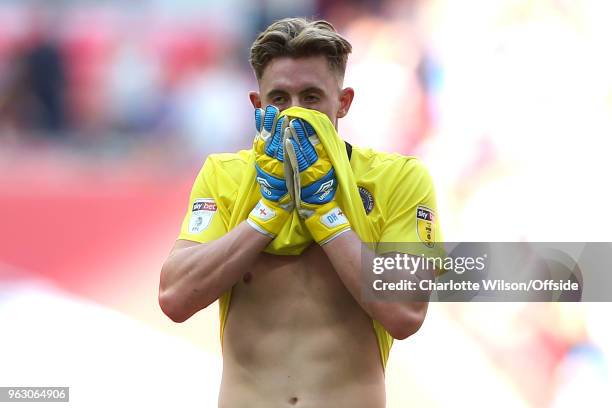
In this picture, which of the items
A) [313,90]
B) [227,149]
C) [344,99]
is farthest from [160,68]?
[313,90]

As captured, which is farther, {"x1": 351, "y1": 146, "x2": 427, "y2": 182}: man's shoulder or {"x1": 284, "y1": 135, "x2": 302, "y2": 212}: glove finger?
{"x1": 351, "y1": 146, "x2": 427, "y2": 182}: man's shoulder

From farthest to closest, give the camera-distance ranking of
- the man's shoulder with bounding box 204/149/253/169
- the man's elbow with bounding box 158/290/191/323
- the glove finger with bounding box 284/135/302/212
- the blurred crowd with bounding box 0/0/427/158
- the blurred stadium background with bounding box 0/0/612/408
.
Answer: the blurred crowd with bounding box 0/0/427/158, the blurred stadium background with bounding box 0/0/612/408, the man's shoulder with bounding box 204/149/253/169, the man's elbow with bounding box 158/290/191/323, the glove finger with bounding box 284/135/302/212

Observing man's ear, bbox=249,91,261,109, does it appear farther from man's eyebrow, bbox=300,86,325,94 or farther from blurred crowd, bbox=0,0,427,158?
blurred crowd, bbox=0,0,427,158

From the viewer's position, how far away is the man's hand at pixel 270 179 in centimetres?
217

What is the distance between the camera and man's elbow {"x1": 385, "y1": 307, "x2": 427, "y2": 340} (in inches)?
86.0

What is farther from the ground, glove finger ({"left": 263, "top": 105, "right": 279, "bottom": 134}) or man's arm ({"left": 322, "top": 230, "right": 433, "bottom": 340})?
glove finger ({"left": 263, "top": 105, "right": 279, "bottom": 134})

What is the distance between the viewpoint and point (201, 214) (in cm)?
240

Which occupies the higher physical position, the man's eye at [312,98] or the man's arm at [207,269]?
the man's eye at [312,98]

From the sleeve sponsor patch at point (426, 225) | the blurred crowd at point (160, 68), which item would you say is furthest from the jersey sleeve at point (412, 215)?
the blurred crowd at point (160, 68)

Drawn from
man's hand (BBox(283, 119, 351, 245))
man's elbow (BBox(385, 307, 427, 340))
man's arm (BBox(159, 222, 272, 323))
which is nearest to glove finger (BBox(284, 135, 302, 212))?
man's hand (BBox(283, 119, 351, 245))

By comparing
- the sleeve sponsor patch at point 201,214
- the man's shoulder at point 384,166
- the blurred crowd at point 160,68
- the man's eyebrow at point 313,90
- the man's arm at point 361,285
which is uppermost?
the blurred crowd at point 160,68

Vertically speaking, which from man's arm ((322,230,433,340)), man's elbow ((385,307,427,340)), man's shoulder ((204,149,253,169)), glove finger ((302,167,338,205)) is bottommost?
man's elbow ((385,307,427,340))

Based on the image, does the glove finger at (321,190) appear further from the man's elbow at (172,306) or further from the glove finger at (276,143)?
the man's elbow at (172,306)

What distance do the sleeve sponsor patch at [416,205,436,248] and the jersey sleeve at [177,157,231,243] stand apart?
50 centimetres
